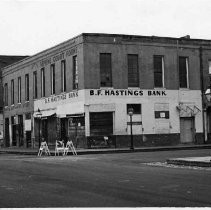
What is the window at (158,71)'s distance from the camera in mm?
38469

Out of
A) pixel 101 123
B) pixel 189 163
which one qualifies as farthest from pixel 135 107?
pixel 189 163

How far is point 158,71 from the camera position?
127 feet

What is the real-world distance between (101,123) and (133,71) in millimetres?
4950

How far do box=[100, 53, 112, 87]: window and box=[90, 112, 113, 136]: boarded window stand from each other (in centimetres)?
229

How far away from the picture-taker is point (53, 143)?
134 ft

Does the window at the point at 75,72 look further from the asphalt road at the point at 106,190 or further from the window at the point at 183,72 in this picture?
the asphalt road at the point at 106,190

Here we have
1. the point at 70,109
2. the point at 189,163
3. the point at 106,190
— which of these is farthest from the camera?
the point at 70,109

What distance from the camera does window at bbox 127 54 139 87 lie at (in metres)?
37.5

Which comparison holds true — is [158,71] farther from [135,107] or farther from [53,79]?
[53,79]

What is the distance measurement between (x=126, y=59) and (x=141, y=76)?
1.82m

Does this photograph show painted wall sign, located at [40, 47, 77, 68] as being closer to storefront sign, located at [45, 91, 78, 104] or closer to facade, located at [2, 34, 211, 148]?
facade, located at [2, 34, 211, 148]

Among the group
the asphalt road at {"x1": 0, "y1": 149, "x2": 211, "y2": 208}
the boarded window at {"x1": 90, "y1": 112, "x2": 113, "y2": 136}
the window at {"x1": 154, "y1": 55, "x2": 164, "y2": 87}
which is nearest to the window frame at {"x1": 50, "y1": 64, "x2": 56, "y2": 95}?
the boarded window at {"x1": 90, "y1": 112, "x2": 113, "y2": 136}

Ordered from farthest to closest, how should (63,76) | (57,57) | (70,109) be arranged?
(57,57) < (63,76) < (70,109)

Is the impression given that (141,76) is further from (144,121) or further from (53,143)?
(53,143)
